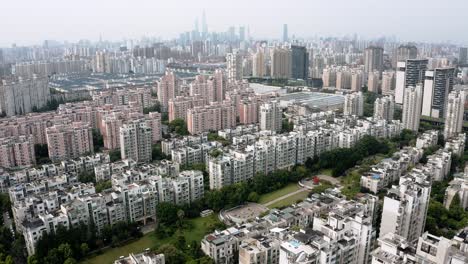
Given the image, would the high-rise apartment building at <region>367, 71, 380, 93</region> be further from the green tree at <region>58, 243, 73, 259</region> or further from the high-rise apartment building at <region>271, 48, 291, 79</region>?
the green tree at <region>58, 243, 73, 259</region>

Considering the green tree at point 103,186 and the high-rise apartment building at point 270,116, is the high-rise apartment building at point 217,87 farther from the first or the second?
the green tree at point 103,186

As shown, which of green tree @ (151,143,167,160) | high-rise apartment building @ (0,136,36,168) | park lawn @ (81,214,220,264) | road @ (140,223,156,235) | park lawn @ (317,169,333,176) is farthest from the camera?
green tree @ (151,143,167,160)

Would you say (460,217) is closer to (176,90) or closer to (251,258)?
(251,258)

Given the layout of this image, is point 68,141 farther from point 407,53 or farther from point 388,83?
point 407,53

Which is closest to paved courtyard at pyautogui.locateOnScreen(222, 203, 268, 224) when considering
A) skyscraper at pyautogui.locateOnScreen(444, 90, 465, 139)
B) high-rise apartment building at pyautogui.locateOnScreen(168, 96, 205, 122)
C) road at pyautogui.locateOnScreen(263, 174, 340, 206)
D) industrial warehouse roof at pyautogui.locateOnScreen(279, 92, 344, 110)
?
road at pyautogui.locateOnScreen(263, 174, 340, 206)

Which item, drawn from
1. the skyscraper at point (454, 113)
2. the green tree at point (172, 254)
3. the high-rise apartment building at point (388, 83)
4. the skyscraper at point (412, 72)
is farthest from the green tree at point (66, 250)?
the high-rise apartment building at point (388, 83)

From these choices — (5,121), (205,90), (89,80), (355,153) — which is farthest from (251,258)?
(89,80)
